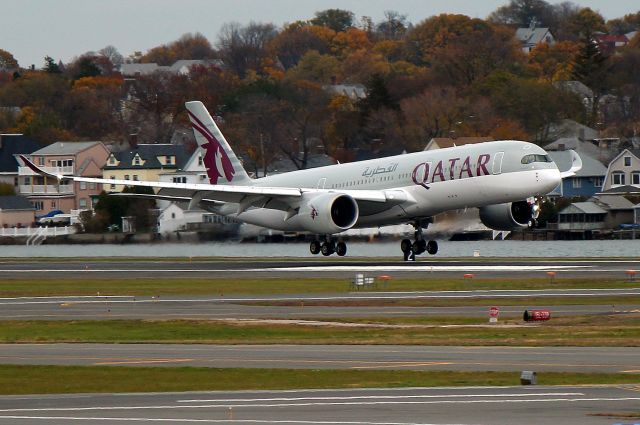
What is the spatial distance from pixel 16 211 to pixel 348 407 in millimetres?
99765

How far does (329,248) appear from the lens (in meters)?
70.2

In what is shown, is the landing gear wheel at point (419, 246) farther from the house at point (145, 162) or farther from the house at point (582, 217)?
the house at point (145, 162)

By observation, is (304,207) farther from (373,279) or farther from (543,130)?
(543,130)

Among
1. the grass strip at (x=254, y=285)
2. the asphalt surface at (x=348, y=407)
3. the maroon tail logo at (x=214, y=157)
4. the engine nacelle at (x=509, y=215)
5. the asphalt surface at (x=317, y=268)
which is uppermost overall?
the maroon tail logo at (x=214, y=157)

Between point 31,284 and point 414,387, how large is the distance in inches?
1503

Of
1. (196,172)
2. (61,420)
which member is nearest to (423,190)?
(61,420)

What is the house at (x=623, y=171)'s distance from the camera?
12862cm

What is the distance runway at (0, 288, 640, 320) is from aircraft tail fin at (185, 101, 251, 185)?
23777mm

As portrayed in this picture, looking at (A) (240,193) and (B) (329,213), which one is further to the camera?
(A) (240,193)

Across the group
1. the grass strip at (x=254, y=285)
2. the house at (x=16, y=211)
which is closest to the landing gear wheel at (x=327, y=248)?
the grass strip at (x=254, y=285)

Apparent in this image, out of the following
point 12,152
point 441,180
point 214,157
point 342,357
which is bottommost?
point 342,357

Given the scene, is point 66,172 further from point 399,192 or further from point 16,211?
point 399,192

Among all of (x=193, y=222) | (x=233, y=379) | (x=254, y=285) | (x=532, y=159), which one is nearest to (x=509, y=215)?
(x=532, y=159)

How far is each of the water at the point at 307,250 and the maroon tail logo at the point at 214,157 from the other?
11.9ft
